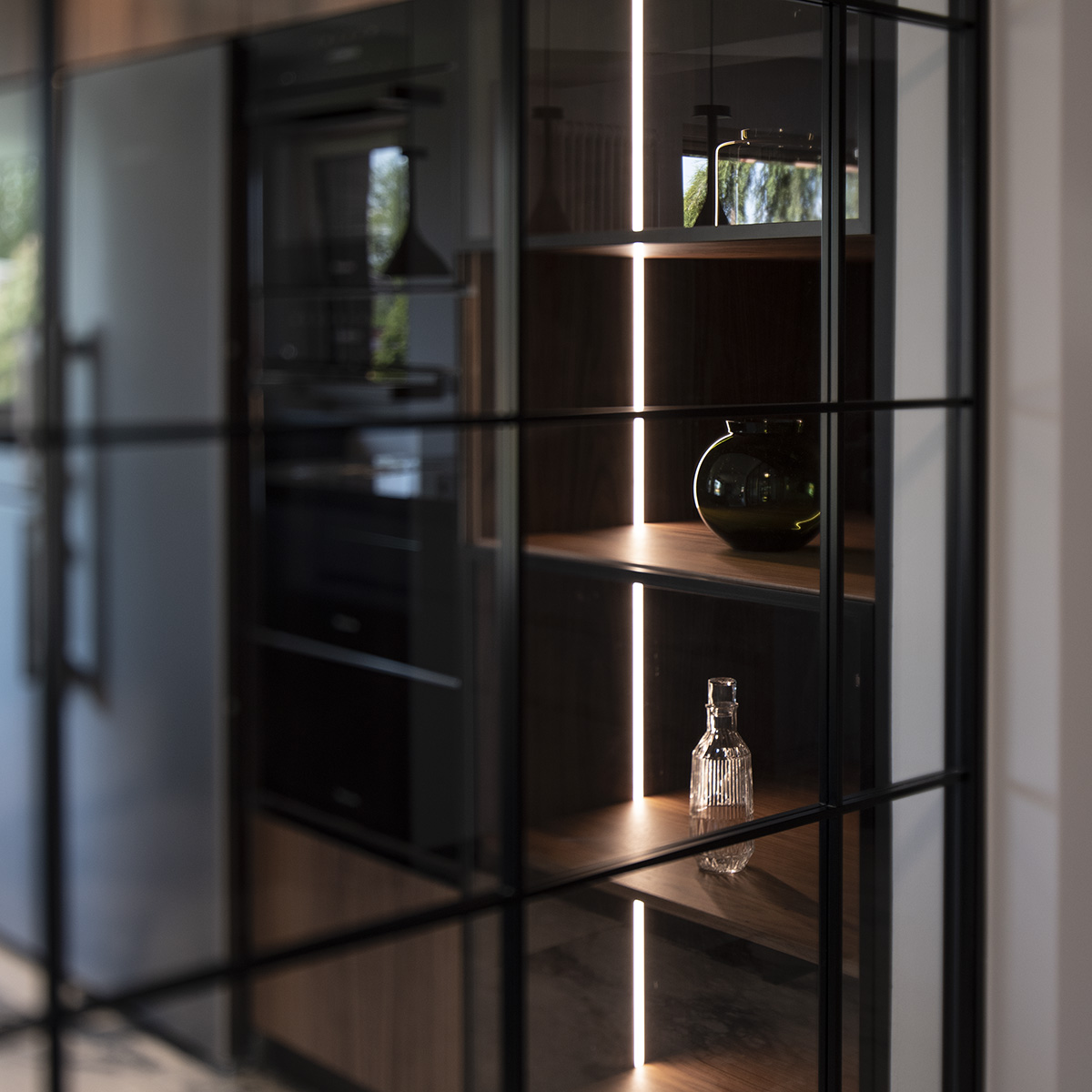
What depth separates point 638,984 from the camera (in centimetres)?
151

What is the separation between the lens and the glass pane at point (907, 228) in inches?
66.5

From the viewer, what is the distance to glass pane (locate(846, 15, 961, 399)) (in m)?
1.69

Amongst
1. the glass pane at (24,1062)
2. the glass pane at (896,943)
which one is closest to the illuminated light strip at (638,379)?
the glass pane at (896,943)

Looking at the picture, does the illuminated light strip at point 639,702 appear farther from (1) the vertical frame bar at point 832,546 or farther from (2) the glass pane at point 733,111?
(2) the glass pane at point 733,111

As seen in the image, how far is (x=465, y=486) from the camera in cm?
Answer: 130

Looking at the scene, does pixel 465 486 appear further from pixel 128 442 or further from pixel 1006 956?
pixel 1006 956

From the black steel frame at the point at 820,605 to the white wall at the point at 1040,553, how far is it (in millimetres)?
27

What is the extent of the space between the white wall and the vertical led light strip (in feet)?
2.01

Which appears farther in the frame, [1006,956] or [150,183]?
[1006,956]

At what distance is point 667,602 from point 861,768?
415 mm

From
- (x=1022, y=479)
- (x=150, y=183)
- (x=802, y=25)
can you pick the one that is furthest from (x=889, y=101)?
(x=150, y=183)

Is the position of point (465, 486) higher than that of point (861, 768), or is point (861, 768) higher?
point (465, 486)

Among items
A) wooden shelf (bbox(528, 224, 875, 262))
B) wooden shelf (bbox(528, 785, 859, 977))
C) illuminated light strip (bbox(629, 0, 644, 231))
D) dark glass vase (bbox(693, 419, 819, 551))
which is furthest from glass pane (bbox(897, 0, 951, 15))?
wooden shelf (bbox(528, 785, 859, 977))

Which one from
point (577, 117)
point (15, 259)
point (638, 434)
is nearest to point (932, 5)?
point (577, 117)
